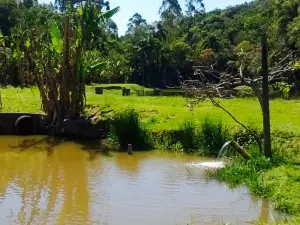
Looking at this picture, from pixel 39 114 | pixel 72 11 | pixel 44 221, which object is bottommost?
pixel 44 221

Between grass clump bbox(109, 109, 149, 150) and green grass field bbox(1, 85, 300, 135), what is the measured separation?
49cm

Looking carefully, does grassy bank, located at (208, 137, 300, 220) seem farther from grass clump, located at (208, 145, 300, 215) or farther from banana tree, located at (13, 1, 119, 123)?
banana tree, located at (13, 1, 119, 123)

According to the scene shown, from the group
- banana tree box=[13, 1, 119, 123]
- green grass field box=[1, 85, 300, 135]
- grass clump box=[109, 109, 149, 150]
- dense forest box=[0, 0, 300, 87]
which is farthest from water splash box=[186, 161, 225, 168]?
dense forest box=[0, 0, 300, 87]

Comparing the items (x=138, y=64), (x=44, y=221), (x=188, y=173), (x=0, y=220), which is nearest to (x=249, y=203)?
(x=188, y=173)

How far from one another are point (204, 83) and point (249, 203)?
12.1 feet

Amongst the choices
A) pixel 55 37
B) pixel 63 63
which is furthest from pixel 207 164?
pixel 55 37

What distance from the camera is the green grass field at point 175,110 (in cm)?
1625

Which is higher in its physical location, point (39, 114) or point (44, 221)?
point (39, 114)

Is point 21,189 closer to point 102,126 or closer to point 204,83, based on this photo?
point 204,83

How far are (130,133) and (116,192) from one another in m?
5.87

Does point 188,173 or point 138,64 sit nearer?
point 188,173

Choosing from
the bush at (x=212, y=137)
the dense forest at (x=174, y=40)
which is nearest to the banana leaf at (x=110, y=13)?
the bush at (x=212, y=137)

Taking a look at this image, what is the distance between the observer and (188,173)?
42.4 feet

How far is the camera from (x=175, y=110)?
18.9 meters
